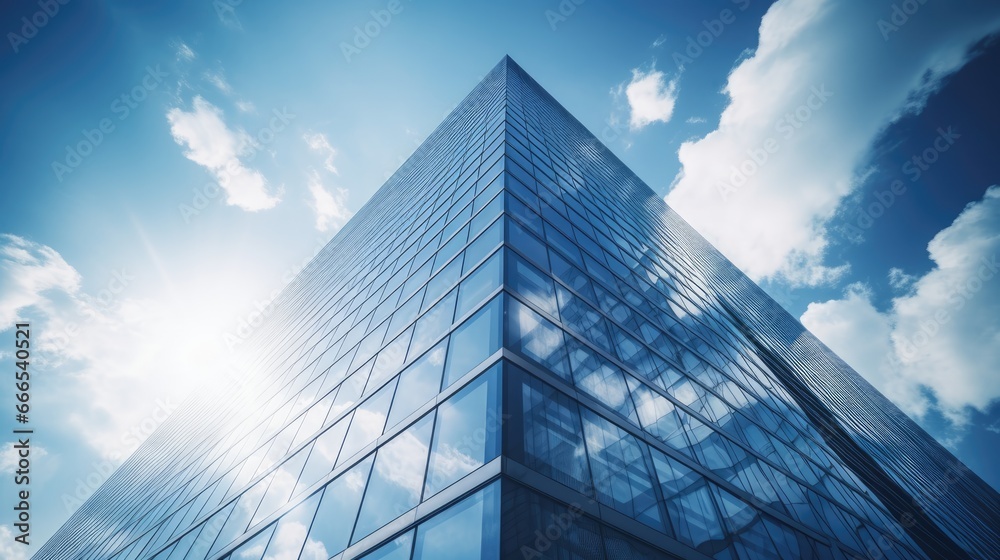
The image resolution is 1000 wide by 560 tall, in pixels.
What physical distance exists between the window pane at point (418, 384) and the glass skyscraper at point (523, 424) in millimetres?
71

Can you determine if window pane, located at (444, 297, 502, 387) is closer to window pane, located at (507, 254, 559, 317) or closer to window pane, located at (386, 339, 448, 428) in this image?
window pane, located at (386, 339, 448, 428)

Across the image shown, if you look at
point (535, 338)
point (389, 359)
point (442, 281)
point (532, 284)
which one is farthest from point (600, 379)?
point (389, 359)

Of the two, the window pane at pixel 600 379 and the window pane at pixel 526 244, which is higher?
the window pane at pixel 526 244

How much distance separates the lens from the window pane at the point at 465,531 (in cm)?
520

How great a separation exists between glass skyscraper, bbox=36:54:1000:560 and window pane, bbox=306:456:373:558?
0.04 m

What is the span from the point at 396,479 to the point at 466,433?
1.75 metres

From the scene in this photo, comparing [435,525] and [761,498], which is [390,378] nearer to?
[435,525]

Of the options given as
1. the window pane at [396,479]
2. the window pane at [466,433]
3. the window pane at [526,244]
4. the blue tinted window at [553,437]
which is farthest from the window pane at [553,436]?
the window pane at [526,244]

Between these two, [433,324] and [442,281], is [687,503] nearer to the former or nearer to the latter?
[433,324]

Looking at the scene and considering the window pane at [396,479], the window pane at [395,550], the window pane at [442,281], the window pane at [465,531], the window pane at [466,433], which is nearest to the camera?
the window pane at [465,531]

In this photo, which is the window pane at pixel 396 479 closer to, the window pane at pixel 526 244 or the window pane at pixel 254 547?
Answer: the window pane at pixel 254 547

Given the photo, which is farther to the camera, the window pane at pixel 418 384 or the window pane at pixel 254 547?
the window pane at pixel 254 547

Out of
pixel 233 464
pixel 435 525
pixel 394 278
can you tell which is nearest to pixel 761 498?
pixel 435 525

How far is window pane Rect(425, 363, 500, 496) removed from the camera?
6281mm
